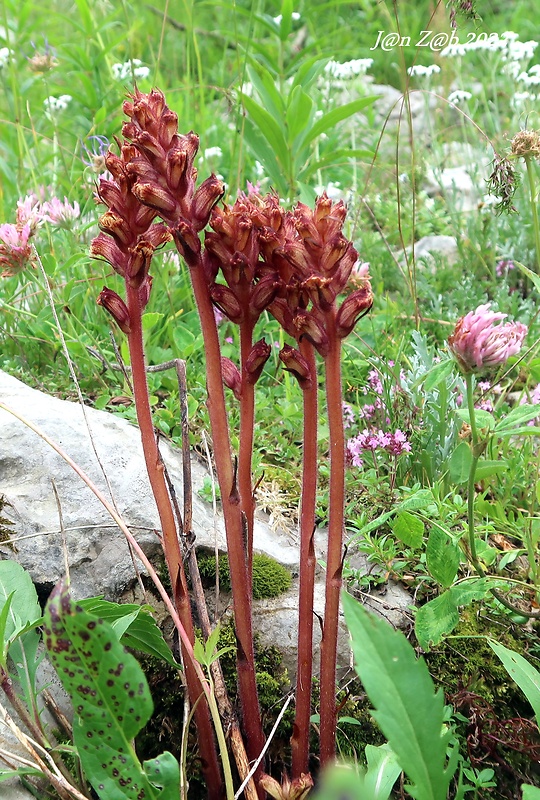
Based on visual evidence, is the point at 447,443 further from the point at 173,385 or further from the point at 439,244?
the point at 439,244

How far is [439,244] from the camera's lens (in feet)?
13.1

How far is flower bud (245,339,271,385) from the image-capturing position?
4.17ft

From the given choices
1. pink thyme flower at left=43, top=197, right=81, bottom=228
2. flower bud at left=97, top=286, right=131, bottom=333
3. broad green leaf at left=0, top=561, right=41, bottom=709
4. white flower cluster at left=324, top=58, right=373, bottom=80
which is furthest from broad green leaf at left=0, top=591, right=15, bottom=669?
white flower cluster at left=324, top=58, right=373, bottom=80

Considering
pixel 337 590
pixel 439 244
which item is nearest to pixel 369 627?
pixel 337 590

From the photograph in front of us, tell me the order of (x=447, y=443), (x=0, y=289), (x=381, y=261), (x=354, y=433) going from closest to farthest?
1. (x=447, y=443)
2. (x=354, y=433)
3. (x=0, y=289)
4. (x=381, y=261)

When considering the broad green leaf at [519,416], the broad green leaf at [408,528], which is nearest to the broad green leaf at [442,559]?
the broad green leaf at [408,528]

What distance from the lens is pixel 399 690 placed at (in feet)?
3.31

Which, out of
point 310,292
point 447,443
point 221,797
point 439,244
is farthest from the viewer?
point 439,244

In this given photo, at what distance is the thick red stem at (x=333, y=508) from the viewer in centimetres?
123

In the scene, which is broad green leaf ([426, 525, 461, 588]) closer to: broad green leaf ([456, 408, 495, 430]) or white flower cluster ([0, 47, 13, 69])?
broad green leaf ([456, 408, 495, 430])

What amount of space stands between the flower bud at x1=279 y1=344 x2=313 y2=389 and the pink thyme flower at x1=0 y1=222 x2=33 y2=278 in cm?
139

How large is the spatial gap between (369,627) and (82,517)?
0.96 meters

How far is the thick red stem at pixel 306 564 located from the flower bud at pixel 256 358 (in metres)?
0.07

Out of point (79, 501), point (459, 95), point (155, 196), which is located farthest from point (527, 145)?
point (459, 95)
